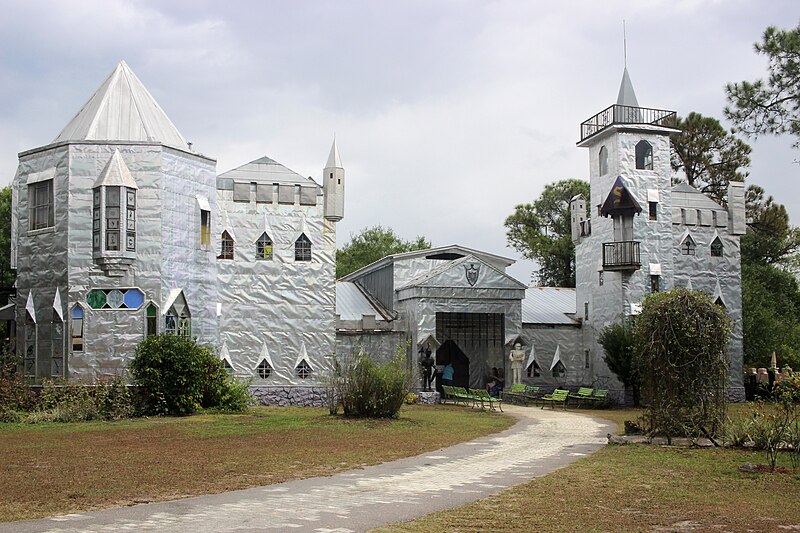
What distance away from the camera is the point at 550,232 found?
204ft

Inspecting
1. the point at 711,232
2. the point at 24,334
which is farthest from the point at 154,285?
the point at 711,232

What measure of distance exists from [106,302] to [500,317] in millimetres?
20099

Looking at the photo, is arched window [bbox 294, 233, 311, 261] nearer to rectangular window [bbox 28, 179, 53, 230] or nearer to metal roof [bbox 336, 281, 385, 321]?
metal roof [bbox 336, 281, 385, 321]

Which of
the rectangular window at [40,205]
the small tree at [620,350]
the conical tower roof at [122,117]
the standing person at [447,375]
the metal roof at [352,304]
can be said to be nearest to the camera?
the rectangular window at [40,205]

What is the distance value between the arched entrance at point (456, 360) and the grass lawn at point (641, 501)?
27665 mm

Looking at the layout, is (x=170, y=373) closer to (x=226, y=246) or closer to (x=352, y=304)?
(x=226, y=246)

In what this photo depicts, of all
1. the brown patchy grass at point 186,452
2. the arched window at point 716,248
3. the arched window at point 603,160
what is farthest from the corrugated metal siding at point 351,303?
the arched window at point 716,248

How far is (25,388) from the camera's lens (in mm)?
26344

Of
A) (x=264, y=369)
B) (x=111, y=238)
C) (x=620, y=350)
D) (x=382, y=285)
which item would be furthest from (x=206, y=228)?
(x=620, y=350)

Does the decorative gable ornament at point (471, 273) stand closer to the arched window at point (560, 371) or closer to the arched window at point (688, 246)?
the arched window at point (560, 371)

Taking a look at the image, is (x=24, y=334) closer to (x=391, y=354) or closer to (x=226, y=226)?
(x=226, y=226)

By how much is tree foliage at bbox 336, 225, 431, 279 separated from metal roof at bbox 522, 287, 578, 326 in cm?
A: 2188

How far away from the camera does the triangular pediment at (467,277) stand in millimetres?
38656

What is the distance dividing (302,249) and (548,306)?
14.7 meters
